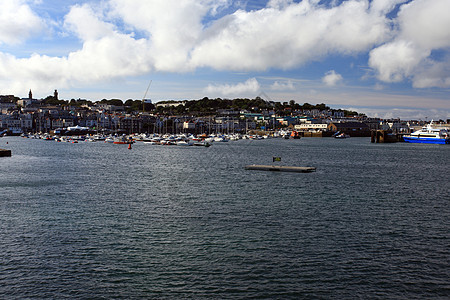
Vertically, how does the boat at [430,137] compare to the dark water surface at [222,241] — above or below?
above

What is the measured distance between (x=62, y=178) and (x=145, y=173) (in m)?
10.4

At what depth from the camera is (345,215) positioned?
98.9 ft

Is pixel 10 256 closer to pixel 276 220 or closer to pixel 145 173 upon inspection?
pixel 276 220

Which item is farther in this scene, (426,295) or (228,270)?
(228,270)

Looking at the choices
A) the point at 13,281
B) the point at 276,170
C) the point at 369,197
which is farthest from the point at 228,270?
the point at 276,170

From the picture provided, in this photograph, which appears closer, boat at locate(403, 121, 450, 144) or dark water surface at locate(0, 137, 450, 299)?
dark water surface at locate(0, 137, 450, 299)

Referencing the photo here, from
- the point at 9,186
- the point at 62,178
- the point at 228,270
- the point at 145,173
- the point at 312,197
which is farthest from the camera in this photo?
the point at 145,173

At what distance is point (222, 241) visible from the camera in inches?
925

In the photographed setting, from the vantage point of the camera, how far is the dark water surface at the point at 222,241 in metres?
17.7

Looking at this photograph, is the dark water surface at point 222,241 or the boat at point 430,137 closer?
the dark water surface at point 222,241

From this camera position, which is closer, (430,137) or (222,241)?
(222,241)

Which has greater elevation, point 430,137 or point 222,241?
point 430,137

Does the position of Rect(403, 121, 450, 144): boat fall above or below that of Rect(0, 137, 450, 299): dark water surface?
above

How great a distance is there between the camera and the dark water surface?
1772cm
